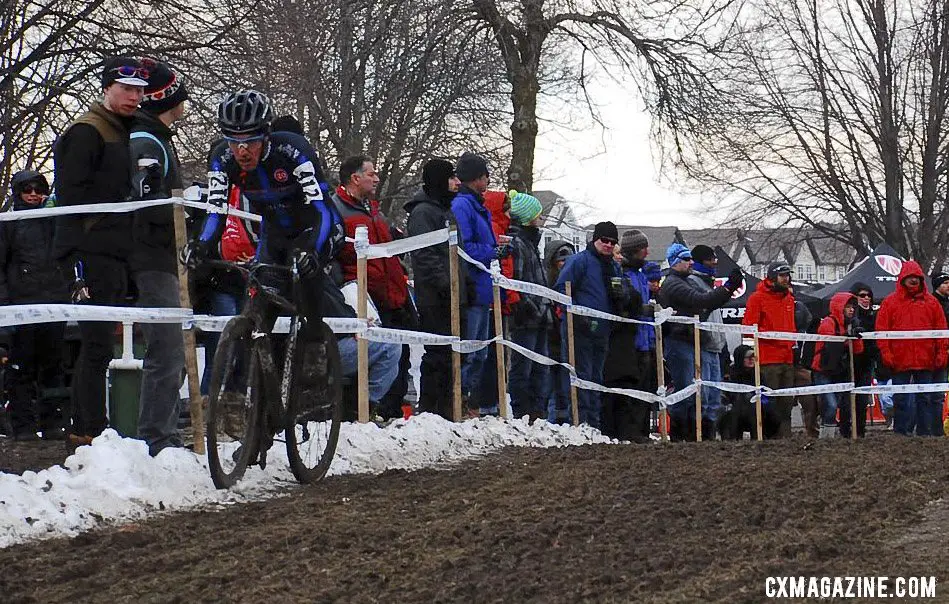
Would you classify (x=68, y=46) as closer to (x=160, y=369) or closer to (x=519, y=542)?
(x=160, y=369)

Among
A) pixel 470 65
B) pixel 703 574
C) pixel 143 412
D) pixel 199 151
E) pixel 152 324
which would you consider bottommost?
pixel 703 574

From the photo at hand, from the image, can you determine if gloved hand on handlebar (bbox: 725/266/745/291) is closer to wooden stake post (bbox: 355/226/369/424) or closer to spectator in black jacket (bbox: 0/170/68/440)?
wooden stake post (bbox: 355/226/369/424)

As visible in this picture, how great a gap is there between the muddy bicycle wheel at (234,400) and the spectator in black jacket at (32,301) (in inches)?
182

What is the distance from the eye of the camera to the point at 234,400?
6.78 m

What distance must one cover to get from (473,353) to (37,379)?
358 centimetres

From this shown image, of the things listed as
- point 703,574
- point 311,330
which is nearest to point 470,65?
point 311,330

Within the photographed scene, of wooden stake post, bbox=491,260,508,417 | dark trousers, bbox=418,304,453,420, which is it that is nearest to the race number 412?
dark trousers, bbox=418,304,453,420

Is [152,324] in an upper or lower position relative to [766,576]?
upper

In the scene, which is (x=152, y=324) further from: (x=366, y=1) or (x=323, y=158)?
(x=323, y=158)

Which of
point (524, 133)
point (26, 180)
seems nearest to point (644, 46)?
point (524, 133)

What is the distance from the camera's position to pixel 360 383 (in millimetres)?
8867

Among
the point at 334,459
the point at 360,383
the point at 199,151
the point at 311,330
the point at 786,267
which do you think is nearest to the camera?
the point at 311,330

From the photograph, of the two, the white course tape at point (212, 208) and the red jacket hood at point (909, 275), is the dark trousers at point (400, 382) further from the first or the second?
the red jacket hood at point (909, 275)

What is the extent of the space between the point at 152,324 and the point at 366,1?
13479 mm
